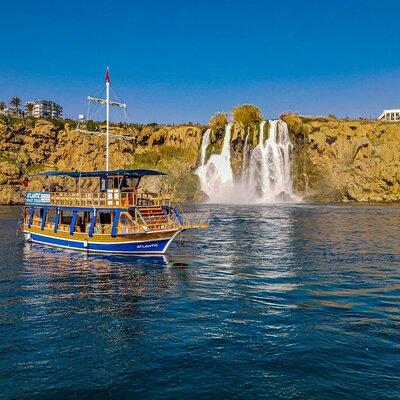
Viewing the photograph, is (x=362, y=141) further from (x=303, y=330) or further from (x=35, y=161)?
(x=303, y=330)

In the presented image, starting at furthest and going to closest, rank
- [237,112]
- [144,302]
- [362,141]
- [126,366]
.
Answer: [237,112] → [362,141] → [144,302] → [126,366]

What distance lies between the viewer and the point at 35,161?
121 meters

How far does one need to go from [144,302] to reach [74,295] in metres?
4.41

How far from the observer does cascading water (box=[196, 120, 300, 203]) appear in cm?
11600

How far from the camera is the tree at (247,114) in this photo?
12900cm

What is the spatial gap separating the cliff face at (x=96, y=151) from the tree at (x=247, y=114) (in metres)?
12.8

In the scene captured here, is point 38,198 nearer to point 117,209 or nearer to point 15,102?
point 117,209

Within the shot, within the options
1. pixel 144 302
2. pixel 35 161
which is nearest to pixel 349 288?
pixel 144 302

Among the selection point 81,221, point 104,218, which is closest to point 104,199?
point 104,218

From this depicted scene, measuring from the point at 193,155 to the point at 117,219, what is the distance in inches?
3633

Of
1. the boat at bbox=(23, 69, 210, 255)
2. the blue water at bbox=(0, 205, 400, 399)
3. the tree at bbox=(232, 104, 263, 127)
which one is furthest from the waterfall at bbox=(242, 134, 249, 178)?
the blue water at bbox=(0, 205, 400, 399)

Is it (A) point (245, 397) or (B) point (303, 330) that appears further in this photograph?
(B) point (303, 330)

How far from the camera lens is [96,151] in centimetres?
12662

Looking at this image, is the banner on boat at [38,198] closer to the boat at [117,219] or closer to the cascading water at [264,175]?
the boat at [117,219]
